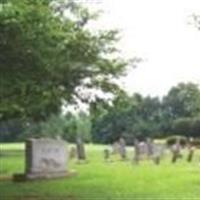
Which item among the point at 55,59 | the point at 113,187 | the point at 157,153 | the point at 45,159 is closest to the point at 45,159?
the point at 45,159

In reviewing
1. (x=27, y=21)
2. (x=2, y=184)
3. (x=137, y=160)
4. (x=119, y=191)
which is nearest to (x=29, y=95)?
(x=2, y=184)

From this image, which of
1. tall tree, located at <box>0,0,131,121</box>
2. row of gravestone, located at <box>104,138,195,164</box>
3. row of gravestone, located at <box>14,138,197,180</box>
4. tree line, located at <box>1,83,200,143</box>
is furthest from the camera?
tree line, located at <box>1,83,200,143</box>

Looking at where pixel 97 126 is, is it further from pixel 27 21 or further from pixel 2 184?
pixel 27 21

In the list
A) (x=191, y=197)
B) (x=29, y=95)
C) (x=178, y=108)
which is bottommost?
(x=191, y=197)

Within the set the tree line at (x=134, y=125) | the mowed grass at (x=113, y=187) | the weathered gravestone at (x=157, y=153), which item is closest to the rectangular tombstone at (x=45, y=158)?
the mowed grass at (x=113, y=187)

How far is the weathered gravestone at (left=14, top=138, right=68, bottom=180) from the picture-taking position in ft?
101

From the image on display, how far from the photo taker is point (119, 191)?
2414 centimetres

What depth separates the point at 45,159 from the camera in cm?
3119

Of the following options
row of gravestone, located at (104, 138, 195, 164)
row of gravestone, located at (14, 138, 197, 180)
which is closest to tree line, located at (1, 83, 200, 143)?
row of gravestone, located at (104, 138, 195, 164)

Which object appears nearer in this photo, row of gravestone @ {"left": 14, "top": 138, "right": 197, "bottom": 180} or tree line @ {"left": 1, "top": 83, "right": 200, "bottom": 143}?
row of gravestone @ {"left": 14, "top": 138, "right": 197, "bottom": 180}

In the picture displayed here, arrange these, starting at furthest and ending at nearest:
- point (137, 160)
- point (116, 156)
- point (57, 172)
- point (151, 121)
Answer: point (151, 121)
point (116, 156)
point (137, 160)
point (57, 172)

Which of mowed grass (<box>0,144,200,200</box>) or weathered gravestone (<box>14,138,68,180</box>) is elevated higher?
weathered gravestone (<box>14,138,68,180</box>)

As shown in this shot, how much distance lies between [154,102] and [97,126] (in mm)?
11924

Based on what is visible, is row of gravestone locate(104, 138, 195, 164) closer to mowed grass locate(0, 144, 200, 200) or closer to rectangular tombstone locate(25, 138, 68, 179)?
mowed grass locate(0, 144, 200, 200)
